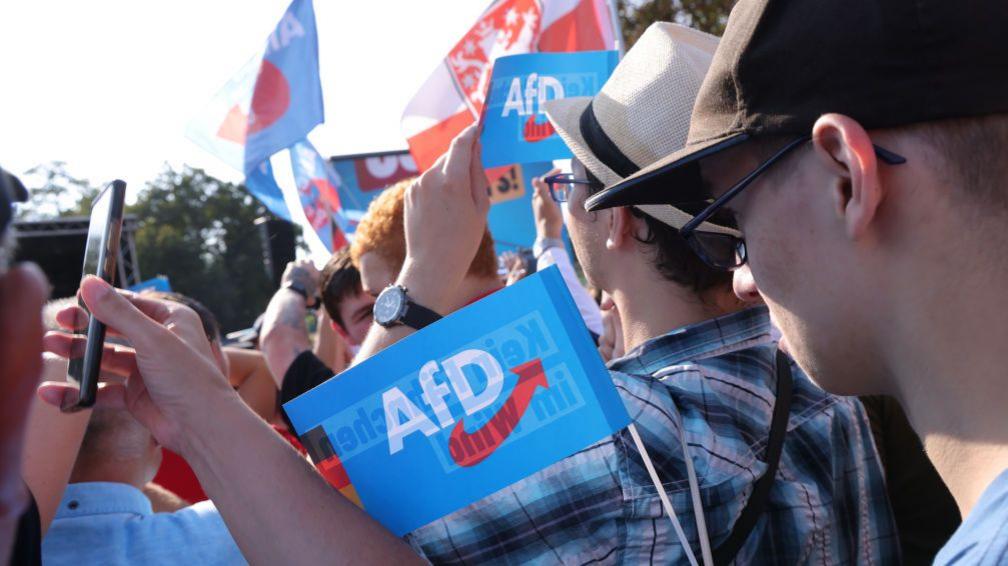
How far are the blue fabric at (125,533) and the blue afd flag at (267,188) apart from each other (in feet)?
12.2

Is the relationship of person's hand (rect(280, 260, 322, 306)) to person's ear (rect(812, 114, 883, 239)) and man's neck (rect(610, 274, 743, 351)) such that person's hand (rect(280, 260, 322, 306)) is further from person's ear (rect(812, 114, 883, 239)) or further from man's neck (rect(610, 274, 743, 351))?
person's ear (rect(812, 114, 883, 239))

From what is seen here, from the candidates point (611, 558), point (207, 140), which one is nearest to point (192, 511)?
point (611, 558)

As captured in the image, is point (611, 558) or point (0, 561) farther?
point (611, 558)

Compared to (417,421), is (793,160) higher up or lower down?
higher up

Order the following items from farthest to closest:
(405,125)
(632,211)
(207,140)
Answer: (207,140)
(405,125)
(632,211)

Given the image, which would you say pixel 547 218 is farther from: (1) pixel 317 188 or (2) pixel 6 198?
(2) pixel 6 198

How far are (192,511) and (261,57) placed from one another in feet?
13.4

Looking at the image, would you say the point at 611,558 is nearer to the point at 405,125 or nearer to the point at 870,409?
the point at 870,409

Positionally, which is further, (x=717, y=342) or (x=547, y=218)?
(x=547, y=218)

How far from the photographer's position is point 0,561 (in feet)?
1.30

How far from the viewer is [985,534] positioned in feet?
2.70

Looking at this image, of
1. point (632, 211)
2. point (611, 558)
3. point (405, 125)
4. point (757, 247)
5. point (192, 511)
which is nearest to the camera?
point (757, 247)

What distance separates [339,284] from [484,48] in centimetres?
163

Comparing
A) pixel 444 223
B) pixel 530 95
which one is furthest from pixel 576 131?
pixel 530 95
